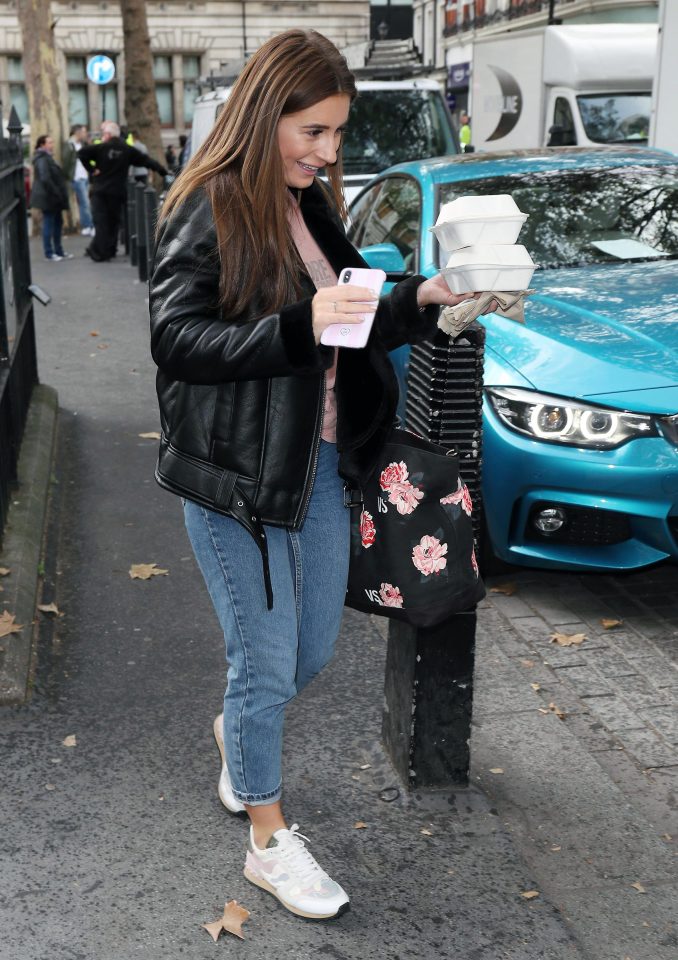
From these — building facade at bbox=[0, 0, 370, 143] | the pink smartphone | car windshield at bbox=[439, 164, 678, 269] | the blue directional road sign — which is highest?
building facade at bbox=[0, 0, 370, 143]

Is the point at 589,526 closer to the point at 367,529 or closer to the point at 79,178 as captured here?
the point at 367,529

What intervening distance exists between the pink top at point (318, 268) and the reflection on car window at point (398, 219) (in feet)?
10.7

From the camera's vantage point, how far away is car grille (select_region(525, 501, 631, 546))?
4359 millimetres

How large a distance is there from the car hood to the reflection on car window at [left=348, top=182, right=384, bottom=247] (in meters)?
2.05

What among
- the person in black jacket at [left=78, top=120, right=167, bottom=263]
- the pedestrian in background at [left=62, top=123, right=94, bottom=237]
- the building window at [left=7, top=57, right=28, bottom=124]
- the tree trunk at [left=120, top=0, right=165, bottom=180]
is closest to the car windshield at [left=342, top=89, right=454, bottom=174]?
the person in black jacket at [left=78, top=120, right=167, bottom=263]

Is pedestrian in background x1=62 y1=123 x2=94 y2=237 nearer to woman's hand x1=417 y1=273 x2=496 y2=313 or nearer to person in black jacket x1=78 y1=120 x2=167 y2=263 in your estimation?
person in black jacket x1=78 y1=120 x2=167 y2=263

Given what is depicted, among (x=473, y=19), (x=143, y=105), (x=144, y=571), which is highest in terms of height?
(x=473, y=19)

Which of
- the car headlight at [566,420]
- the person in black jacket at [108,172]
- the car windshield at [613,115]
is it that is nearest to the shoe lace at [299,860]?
the car headlight at [566,420]

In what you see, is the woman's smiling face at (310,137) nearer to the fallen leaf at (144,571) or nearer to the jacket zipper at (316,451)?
the jacket zipper at (316,451)

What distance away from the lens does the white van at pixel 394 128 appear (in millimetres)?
13508

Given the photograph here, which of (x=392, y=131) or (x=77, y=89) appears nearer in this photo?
(x=392, y=131)

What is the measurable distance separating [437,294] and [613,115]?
698 inches

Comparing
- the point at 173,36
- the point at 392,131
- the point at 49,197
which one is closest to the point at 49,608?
the point at 392,131

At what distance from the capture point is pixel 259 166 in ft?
7.95
